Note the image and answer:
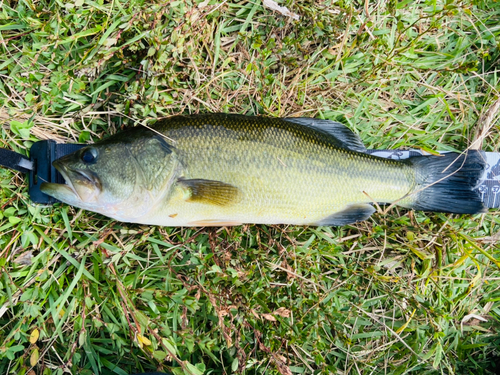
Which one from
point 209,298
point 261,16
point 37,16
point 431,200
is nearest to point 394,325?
point 431,200

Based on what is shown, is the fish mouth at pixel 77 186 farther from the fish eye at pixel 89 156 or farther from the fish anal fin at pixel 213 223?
the fish anal fin at pixel 213 223

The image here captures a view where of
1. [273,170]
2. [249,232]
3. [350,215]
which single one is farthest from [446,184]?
[249,232]

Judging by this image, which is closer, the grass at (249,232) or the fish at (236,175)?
the fish at (236,175)

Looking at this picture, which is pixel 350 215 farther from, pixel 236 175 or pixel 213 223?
pixel 213 223

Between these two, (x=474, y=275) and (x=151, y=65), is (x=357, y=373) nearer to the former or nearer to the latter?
(x=474, y=275)

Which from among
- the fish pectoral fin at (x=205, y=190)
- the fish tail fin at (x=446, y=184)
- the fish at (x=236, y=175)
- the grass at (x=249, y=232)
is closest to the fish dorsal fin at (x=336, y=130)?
the fish at (x=236, y=175)

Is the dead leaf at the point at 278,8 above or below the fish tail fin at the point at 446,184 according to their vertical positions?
above

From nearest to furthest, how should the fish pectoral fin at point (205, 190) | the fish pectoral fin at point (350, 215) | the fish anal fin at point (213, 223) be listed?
the fish pectoral fin at point (205, 190) → the fish anal fin at point (213, 223) → the fish pectoral fin at point (350, 215)
